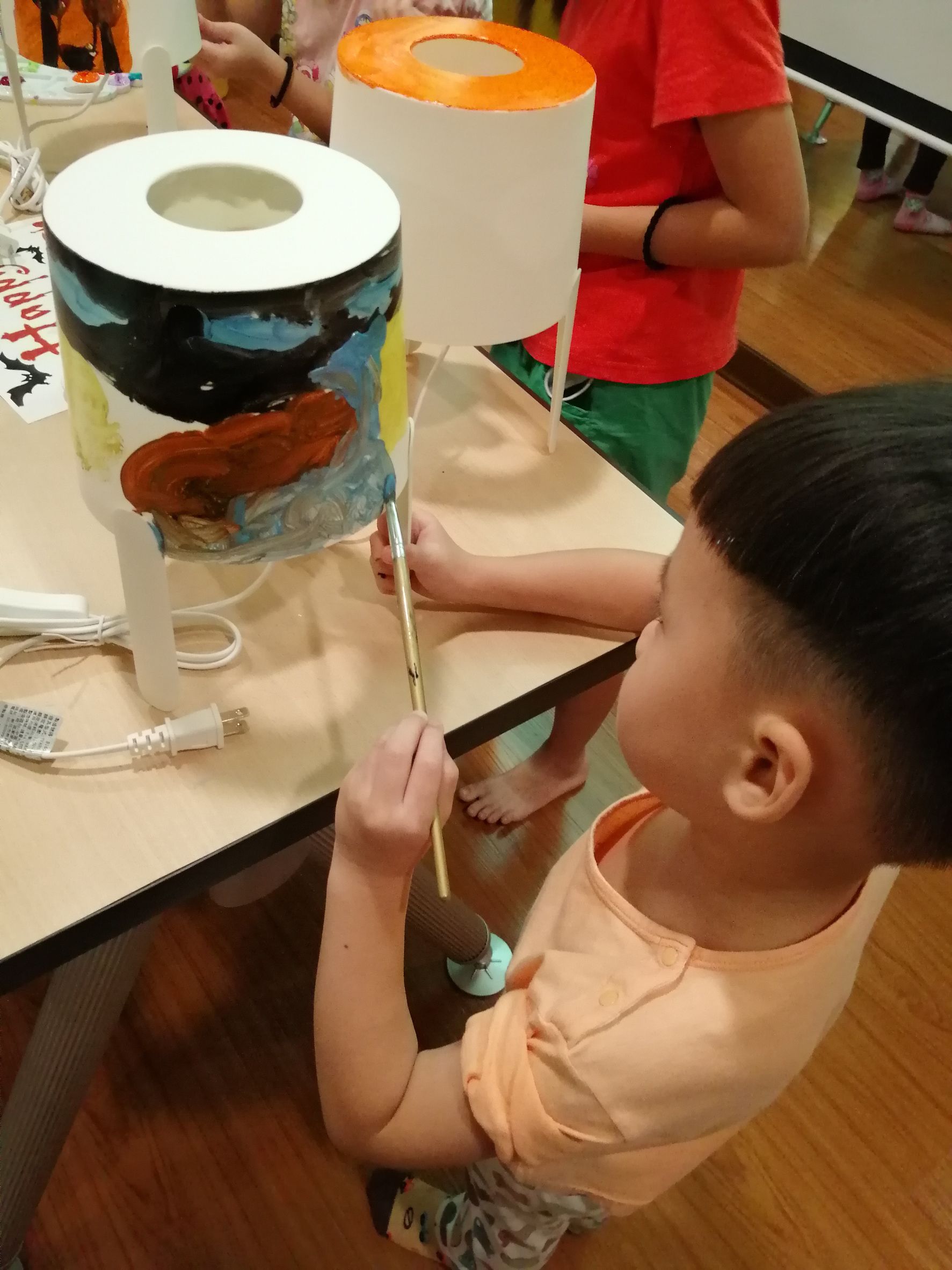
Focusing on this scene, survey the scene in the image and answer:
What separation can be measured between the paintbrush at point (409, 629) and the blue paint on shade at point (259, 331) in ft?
0.39

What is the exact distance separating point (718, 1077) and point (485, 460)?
48 cm

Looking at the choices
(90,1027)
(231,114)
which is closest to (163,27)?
(90,1027)

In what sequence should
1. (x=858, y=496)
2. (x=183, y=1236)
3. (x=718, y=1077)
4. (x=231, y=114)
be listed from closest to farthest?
(x=858, y=496), (x=718, y=1077), (x=183, y=1236), (x=231, y=114)

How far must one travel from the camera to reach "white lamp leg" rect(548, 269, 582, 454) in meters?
0.71

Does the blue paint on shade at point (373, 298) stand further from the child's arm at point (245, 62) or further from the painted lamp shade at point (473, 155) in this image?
the child's arm at point (245, 62)

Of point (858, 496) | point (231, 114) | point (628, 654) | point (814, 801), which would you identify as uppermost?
point (858, 496)

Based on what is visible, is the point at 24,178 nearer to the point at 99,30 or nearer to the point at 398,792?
the point at 99,30

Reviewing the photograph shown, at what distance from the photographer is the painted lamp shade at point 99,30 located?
0.78 metres

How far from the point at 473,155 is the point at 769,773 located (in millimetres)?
397

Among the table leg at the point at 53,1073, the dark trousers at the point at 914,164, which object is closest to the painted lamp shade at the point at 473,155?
the table leg at the point at 53,1073

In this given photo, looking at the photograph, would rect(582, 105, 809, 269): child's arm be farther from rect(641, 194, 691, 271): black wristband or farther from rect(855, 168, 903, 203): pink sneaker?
rect(855, 168, 903, 203): pink sneaker

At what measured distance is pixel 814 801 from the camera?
43 cm

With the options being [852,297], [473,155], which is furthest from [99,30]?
[852,297]

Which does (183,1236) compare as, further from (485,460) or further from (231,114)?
(231,114)
